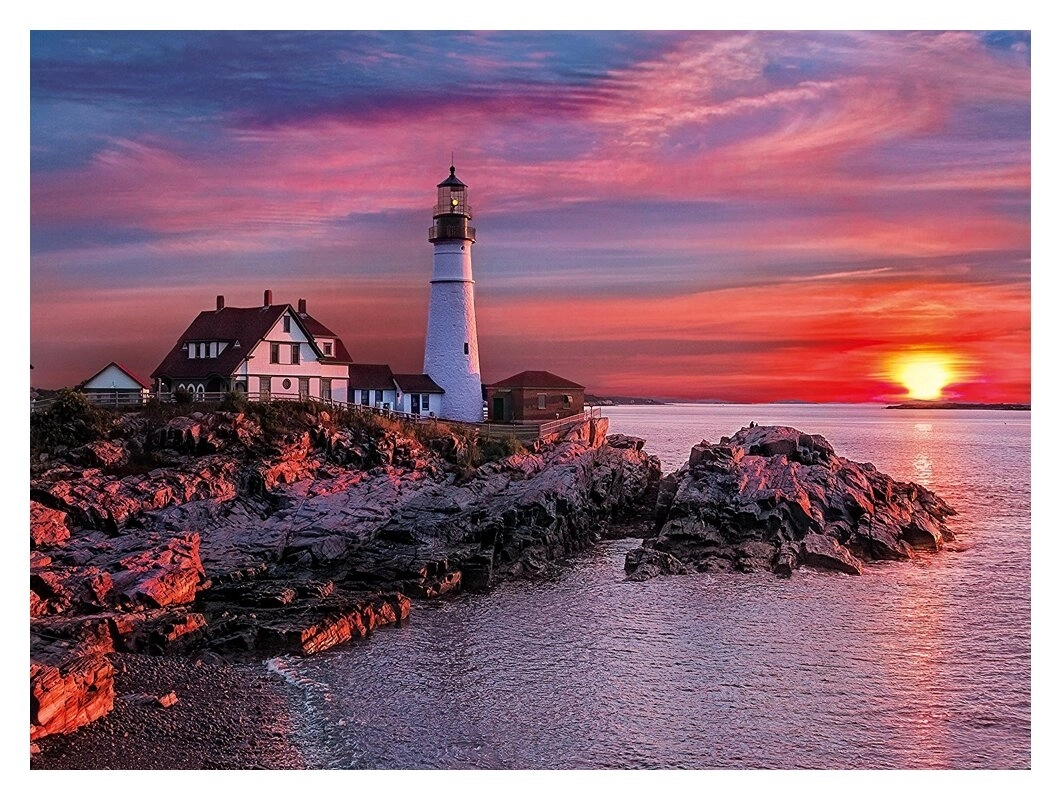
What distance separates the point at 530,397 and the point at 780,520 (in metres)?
12.1

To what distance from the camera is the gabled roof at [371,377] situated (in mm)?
31328

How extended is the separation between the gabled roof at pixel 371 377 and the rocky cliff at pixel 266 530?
4.59 metres

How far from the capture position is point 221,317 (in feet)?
94.1

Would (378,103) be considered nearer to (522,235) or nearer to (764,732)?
(522,235)

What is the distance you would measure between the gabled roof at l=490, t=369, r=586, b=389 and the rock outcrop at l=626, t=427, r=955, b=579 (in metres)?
8.19

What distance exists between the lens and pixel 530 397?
104ft

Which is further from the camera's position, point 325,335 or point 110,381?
point 325,335

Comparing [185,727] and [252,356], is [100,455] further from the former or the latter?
[185,727]

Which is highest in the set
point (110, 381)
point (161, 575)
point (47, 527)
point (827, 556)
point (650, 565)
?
point (110, 381)

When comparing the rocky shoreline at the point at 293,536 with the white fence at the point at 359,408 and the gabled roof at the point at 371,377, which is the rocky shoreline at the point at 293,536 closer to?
the white fence at the point at 359,408

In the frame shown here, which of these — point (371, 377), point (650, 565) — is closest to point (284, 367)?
point (371, 377)

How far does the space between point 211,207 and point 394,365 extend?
10.5 metres

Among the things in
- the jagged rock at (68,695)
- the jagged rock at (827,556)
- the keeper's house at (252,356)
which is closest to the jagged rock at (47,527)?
the jagged rock at (68,695)

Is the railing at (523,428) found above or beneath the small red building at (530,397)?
beneath
